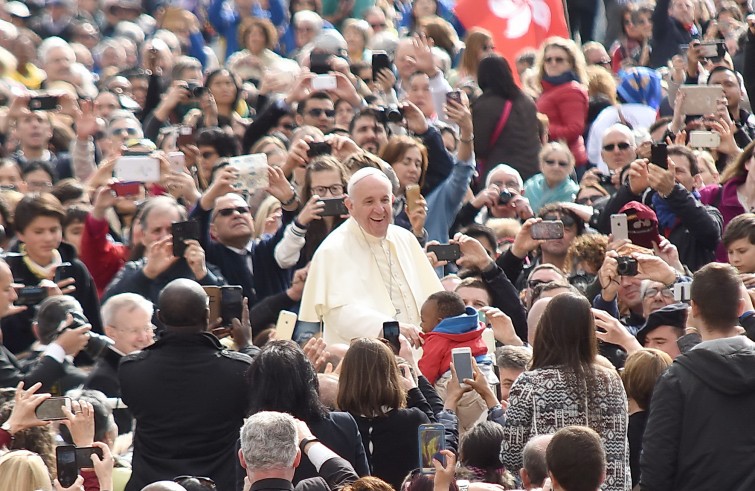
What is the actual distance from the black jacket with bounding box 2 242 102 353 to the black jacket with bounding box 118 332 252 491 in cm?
243

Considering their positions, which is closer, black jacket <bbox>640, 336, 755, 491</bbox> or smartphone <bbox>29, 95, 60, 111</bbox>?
black jacket <bbox>640, 336, 755, 491</bbox>

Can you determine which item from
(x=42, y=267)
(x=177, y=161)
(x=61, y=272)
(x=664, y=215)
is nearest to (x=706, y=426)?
(x=664, y=215)

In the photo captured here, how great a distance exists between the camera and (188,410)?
6699 mm

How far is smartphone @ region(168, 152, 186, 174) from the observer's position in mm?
11156

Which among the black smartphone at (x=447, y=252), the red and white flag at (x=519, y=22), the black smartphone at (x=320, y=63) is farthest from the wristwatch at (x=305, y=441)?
the red and white flag at (x=519, y=22)

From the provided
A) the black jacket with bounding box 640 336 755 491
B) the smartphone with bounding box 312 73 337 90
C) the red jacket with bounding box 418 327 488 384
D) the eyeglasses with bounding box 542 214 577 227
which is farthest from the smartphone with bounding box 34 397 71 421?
the smartphone with bounding box 312 73 337 90

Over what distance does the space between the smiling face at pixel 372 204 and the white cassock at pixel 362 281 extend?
9cm

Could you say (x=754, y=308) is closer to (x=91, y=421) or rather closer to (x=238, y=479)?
(x=238, y=479)

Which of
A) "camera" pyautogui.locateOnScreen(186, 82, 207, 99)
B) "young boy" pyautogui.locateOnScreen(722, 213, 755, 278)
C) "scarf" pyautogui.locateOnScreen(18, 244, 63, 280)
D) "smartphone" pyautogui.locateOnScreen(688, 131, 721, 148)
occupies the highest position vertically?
"smartphone" pyautogui.locateOnScreen(688, 131, 721, 148)

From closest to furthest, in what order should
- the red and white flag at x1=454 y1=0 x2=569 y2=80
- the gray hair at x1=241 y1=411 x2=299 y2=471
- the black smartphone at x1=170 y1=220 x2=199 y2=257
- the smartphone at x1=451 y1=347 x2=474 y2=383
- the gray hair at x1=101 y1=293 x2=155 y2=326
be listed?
1. the gray hair at x1=241 y1=411 x2=299 y2=471
2. the smartphone at x1=451 y1=347 x2=474 y2=383
3. the gray hair at x1=101 y1=293 x2=155 y2=326
4. the black smartphone at x1=170 y1=220 x2=199 y2=257
5. the red and white flag at x1=454 y1=0 x2=569 y2=80

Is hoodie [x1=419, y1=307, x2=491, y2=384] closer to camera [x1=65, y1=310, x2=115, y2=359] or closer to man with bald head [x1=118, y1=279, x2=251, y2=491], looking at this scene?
man with bald head [x1=118, y1=279, x2=251, y2=491]

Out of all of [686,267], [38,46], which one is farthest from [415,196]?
[38,46]

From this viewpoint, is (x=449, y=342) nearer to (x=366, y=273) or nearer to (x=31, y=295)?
(x=366, y=273)

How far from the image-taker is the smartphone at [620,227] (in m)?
8.76
